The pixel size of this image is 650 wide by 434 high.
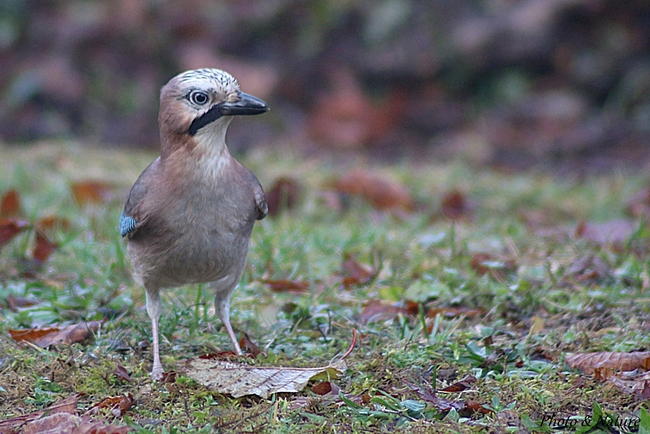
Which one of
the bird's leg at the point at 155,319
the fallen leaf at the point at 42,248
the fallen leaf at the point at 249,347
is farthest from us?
the fallen leaf at the point at 42,248

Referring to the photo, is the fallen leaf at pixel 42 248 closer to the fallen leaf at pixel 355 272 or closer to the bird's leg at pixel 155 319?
the bird's leg at pixel 155 319

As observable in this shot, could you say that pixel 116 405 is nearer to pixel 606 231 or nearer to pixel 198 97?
pixel 198 97

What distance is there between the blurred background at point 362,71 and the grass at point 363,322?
2940mm

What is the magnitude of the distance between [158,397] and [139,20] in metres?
7.89

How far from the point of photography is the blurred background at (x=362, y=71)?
9.69 m

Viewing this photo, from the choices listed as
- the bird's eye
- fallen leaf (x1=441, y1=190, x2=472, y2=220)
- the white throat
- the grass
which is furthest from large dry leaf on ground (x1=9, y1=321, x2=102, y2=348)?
fallen leaf (x1=441, y1=190, x2=472, y2=220)

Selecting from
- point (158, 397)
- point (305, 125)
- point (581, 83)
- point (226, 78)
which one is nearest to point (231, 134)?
point (305, 125)

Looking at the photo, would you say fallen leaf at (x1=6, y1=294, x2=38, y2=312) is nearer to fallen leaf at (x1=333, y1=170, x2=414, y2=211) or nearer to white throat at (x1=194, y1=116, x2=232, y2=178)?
white throat at (x1=194, y1=116, x2=232, y2=178)

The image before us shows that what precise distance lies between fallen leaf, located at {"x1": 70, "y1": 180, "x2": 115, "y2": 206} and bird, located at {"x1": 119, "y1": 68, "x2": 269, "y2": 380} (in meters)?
2.89

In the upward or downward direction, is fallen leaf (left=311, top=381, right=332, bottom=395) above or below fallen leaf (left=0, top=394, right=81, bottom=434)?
below

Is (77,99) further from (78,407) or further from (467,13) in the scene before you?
(78,407)

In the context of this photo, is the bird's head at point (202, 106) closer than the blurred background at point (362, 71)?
Yes

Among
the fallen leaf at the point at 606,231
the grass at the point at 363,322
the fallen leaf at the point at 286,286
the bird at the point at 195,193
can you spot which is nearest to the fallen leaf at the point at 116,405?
the grass at the point at 363,322

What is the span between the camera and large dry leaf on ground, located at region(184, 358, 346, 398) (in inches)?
135
